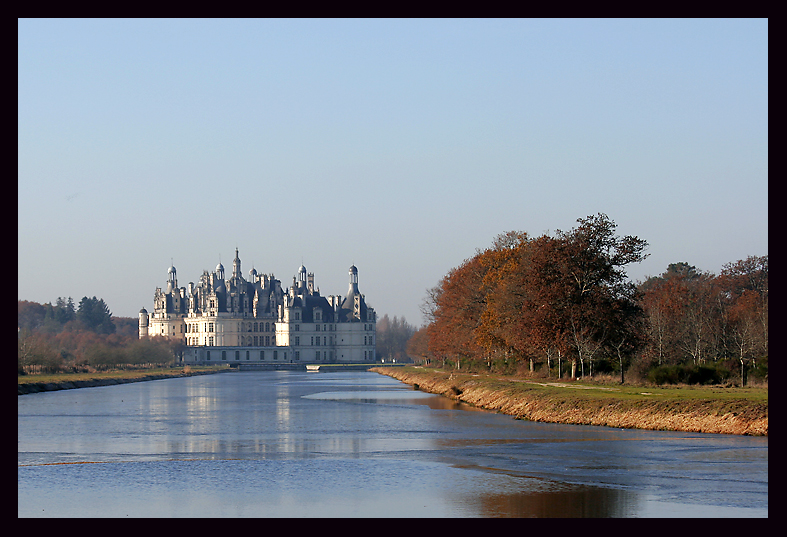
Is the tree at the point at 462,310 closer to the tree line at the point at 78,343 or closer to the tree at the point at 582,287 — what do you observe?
the tree at the point at 582,287

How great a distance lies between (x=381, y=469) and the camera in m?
21.9

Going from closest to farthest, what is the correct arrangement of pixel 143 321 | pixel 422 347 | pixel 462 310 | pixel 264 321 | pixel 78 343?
pixel 462 310 → pixel 422 347 → pixel 78 343 → pixel 264 321 → pixel 143 321

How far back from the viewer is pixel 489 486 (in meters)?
19.1

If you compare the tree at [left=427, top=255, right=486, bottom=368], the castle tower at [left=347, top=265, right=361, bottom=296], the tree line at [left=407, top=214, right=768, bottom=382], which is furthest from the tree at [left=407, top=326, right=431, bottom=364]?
the castle tower at [left=347, top=265, right=361, bottom=296]

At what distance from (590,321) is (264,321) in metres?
128

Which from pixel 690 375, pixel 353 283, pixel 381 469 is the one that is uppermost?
pixel 353 283

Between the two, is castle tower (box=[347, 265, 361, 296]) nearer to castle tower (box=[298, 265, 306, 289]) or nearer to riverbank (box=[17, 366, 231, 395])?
castle tower (box=[298, 265, 306, 289])

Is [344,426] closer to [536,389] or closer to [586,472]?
[536,389]

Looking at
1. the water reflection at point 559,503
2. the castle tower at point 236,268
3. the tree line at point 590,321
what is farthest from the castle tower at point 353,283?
the water reflection at point 559,503

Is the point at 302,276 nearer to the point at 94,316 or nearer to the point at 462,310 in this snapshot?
the point at 94,316

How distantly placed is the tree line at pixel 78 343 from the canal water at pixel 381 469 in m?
22.0

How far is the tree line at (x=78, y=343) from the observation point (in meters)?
72.9

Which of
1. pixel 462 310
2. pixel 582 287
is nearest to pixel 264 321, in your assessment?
pixel 462 310

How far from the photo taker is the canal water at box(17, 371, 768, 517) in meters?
17.0
